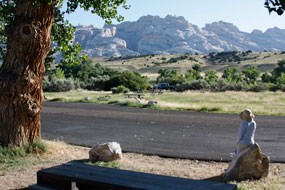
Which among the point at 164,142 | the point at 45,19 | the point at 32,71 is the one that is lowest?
the point at 164,142

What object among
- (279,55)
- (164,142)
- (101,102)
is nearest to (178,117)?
(164,142)

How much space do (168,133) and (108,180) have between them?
10703 mm

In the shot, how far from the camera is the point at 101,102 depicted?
34.6 metres

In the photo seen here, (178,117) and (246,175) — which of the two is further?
(178,117)

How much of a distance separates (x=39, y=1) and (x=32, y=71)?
1.70 meters

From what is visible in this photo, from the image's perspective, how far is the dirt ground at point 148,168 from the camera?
8.30 metres

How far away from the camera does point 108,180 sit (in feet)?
20.1

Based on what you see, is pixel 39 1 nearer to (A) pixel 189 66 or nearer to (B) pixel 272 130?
(B) pixel 272 130

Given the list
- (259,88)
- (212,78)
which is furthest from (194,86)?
(212,78)

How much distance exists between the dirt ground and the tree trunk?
995 mm

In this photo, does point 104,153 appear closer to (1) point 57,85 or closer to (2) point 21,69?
(2) point 21,69

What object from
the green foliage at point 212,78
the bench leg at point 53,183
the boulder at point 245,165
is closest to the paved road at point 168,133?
the boulder at point 245,165

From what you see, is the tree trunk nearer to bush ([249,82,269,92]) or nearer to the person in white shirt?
the person in white shirt

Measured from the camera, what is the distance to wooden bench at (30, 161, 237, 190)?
19.1 ft
